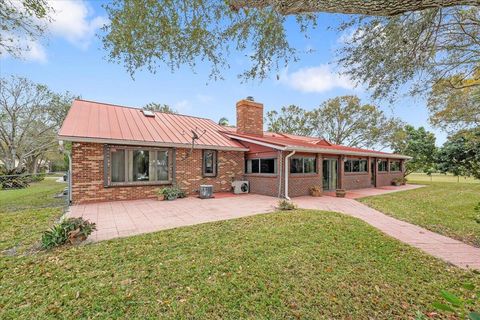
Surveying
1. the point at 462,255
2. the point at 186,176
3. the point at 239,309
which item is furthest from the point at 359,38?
the point at 186,176

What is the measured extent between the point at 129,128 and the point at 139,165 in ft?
6.15

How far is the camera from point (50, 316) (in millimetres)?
2625

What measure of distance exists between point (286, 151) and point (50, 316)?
30.9ft

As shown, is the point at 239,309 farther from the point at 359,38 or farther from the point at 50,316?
the point at 359,38

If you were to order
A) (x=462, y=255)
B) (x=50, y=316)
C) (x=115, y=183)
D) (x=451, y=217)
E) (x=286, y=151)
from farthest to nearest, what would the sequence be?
(x=286, y=151)
(x=115, y=183)
(x=451, y=217)
(x=462, y=255)
(x=50, y=316)

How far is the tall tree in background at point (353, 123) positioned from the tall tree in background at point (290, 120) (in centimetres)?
119

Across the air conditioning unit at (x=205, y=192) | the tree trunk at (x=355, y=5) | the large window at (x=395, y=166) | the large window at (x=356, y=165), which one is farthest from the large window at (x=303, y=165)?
the large window at (x=395, y=166)

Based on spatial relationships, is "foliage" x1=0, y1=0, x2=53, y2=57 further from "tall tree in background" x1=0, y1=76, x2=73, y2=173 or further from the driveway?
"tall tree in background" x1=0, y1=76, x2=73, y2=173

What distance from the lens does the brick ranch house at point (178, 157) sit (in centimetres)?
895

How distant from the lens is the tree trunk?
131 inches

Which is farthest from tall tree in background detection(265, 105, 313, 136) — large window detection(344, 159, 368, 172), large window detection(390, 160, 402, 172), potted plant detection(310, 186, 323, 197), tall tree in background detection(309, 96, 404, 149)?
potted plant detection(310, 186, 323, 197)

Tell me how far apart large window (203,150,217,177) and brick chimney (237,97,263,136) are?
11.0 ft

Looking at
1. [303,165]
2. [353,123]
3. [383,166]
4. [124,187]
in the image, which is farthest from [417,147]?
[124,187]

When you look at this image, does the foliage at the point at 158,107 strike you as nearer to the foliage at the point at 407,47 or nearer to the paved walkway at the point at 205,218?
the paved walkway at the point at 205,218
